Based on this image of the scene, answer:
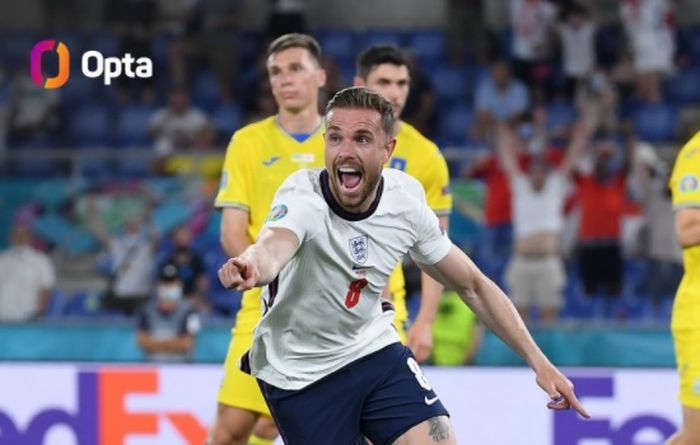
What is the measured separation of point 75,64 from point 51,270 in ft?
13.3

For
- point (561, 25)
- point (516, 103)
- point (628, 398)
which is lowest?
point (628, 398)

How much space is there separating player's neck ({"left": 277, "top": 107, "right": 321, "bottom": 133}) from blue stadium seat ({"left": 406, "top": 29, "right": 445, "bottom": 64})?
931cm

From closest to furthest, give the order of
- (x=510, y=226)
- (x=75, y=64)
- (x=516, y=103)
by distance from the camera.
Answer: (x=510, y=226) < (x=516, y=103) < (x=75, y=64)

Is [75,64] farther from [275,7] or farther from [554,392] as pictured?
[554,392]

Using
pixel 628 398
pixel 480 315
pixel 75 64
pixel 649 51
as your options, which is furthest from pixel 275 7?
pixel 480 315

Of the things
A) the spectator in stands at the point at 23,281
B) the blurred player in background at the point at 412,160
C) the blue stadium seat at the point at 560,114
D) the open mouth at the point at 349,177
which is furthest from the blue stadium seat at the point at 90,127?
the open mouth at the point at 349,177

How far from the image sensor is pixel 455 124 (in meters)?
15.1

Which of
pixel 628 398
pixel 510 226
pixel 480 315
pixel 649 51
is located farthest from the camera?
pixel 649 51

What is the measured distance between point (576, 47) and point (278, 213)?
10.9m

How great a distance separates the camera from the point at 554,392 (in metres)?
5.16

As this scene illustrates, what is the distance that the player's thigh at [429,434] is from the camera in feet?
17.4

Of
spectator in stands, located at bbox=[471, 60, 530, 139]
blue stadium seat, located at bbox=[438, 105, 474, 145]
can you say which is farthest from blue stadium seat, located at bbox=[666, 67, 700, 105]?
blue stadium seat, located at bbox=[438, 105, 474, 145]

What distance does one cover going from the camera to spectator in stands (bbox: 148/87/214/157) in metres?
14.2

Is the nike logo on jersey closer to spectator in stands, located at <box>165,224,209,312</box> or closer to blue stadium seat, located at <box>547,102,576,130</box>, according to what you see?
spectator in stands, located at <box>165,224,209,312</box>
